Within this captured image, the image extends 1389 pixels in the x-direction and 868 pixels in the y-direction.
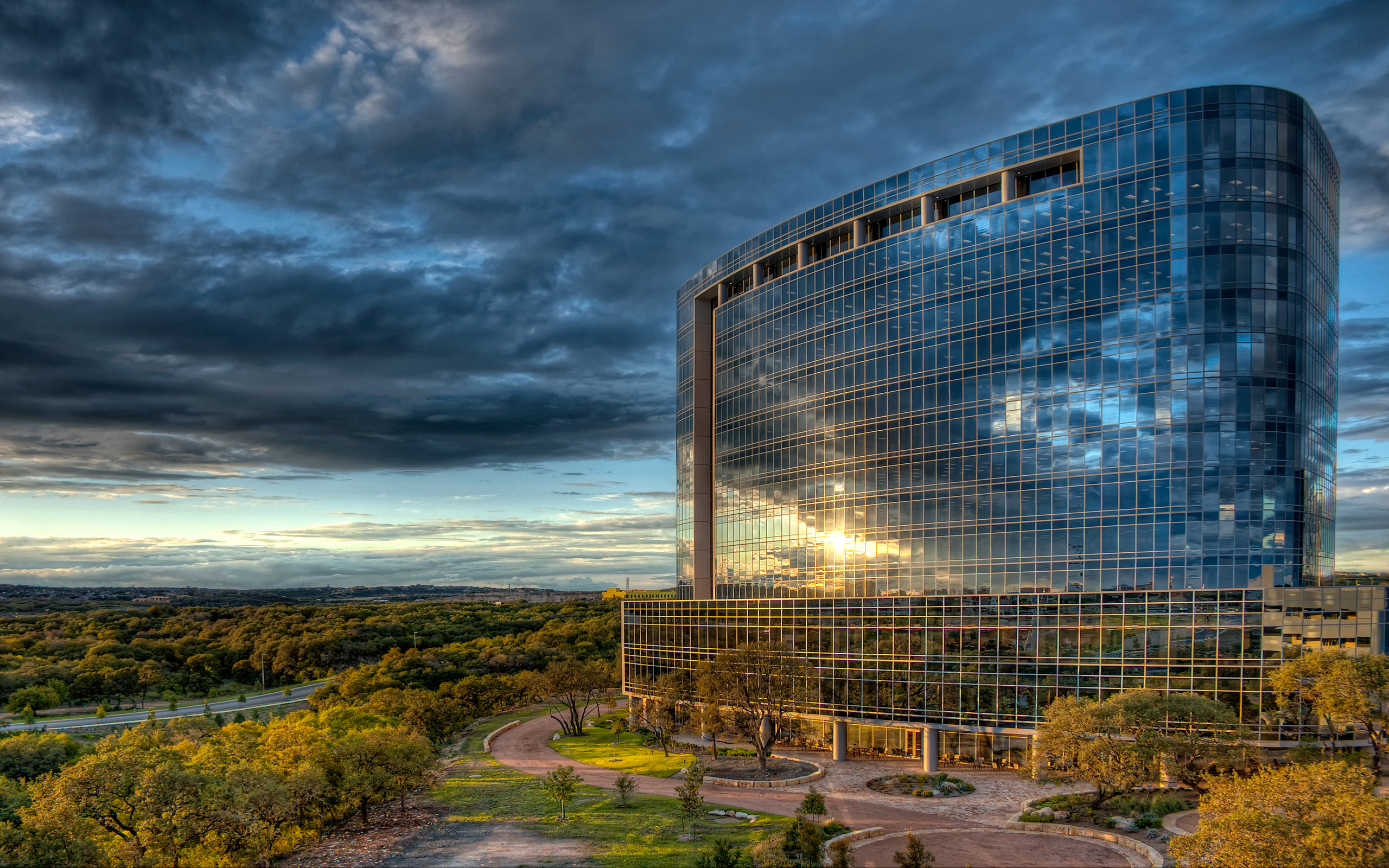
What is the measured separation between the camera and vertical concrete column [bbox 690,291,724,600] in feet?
374

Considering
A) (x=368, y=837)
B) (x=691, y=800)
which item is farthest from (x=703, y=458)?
(x=368, y=837)

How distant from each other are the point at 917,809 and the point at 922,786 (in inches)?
270

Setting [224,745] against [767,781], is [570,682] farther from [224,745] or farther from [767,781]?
[224,745]

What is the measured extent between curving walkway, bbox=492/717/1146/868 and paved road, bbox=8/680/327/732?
5345 cm

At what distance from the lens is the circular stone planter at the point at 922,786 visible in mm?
63719

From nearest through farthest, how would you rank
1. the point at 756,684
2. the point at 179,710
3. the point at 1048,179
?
the point at 756,684, the point at 1048,179, the point at 179,710

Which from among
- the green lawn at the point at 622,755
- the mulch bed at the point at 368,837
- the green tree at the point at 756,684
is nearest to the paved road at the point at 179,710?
the green lawn at the point at 622,755

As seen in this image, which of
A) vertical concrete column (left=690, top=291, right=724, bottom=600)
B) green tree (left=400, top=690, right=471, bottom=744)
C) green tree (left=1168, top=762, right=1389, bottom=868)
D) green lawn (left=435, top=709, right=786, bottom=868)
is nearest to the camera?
green tree (left=1168, top=762, right=1389, bottom=868)

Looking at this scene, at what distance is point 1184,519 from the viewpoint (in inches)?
2702

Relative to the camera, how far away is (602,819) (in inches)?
2263

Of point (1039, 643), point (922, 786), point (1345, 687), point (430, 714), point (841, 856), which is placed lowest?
point (922, 786)

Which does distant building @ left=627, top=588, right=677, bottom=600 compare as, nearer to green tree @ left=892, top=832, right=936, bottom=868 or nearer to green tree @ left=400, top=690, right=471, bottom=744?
green tree @ left=400, top=690, right=471, bottom=744

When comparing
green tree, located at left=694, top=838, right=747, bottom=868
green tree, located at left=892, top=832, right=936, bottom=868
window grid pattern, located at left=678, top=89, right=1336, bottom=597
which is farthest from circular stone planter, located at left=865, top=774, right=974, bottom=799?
green tree, located at left=892, top=832, right=936, bottom=868

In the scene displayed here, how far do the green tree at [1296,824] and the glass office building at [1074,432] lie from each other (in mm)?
36971
